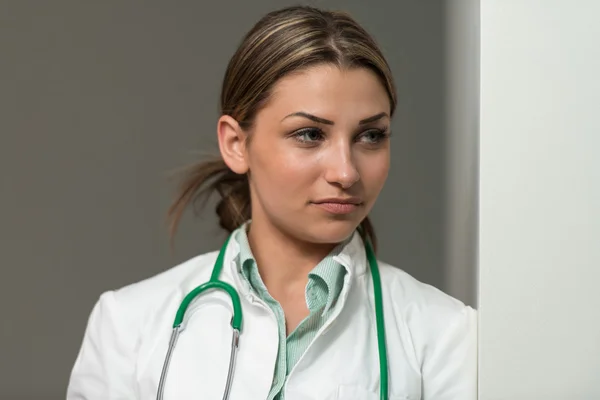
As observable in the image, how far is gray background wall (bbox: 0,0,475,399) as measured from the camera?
3.57 meters

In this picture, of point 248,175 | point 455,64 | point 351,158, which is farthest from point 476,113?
point 455,64

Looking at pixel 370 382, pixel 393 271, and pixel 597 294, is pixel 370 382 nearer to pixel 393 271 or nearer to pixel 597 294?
pixel 393 271

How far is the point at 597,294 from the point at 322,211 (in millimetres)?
483

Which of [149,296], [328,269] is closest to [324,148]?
[328,269]

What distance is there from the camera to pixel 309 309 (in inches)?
73.2

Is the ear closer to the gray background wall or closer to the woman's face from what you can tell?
the woman's face

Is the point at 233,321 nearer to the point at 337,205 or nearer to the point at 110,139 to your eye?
the point at 337,205

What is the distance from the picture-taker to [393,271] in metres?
1.94

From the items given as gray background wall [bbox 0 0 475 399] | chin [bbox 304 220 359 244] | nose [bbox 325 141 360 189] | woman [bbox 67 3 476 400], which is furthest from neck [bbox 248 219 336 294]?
gray background wall [bbox 0 0 475 399]

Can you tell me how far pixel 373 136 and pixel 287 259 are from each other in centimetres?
30

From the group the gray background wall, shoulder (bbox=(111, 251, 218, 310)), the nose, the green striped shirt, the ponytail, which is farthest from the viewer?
the gray background wall

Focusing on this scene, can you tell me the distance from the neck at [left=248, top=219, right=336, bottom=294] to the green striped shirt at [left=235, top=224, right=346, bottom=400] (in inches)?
1.0

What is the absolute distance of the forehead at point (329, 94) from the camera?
1.72 m

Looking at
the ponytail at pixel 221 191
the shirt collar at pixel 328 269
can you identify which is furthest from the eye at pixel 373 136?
the ponytail at pixel 221 191
